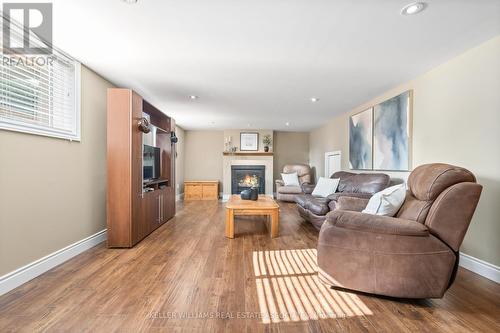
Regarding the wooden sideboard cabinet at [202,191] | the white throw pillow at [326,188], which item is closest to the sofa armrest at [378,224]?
the white throw pillow at [326,188]

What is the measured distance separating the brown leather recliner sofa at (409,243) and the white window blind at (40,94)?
278 centimetres

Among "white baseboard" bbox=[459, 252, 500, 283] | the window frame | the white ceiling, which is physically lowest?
"white baseboard" bbox=[459, 252, 500, 283]

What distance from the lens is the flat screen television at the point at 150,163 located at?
3338 mm

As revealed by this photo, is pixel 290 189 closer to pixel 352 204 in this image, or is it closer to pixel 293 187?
pixel 293 187

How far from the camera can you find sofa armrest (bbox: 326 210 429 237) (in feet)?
5.30

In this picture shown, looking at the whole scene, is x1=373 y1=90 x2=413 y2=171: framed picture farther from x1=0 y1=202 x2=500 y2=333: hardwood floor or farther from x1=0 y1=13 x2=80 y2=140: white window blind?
x1=0 y1=13 x2=80 y2=140: white window blind

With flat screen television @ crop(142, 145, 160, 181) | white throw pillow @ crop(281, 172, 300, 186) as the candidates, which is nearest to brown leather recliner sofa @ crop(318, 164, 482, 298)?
flat screen television @ crop(142, 145, 160, 181)

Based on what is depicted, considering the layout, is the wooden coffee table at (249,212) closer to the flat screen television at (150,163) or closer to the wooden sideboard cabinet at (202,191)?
the flat screen television at (150,163)

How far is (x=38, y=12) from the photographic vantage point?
1.75 m

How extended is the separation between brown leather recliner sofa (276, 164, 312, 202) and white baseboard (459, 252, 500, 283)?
3856 millimetres

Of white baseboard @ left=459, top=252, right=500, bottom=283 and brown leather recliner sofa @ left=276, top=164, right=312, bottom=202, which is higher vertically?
brown leather recliner sofa @ left=276, top=164, right=312, bottom=202

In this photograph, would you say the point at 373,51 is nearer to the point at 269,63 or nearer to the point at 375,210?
the point at 269,63

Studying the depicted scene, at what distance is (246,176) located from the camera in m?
7.14

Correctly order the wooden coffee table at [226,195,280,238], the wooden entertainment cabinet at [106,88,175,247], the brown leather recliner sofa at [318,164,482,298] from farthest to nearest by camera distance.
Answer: the wooden coffee table at [226,195,280,238], the wooden entertainment cabinet at [106,88,175,247], the brown leather recliner sofa at [318,164,482,298]
